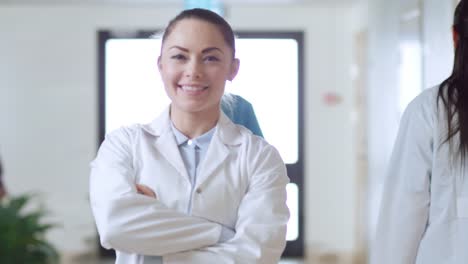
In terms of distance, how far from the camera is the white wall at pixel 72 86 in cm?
824

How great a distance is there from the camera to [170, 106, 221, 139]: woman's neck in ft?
5.90

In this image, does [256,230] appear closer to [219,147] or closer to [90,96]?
[219,147]

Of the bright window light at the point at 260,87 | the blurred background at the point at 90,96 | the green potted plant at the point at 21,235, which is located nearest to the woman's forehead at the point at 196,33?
the green potted plant at the point at 21,235

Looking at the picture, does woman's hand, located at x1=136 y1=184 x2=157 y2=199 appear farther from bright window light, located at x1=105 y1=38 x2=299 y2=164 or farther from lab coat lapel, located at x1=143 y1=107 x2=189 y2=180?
bright window light, located at x1=105 y1=38 x2=299 y2=164

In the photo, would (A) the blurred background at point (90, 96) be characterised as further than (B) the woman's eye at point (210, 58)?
Yes

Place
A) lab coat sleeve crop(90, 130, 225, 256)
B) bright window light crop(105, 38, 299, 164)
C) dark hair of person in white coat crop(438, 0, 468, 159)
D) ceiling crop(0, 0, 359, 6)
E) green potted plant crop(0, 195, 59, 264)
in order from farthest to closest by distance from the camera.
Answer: bright window light crop(105, 38, 299, 164) → ceiling crop(0, 0, 359, 6) → green potted plant crop(0, 195, 59, 264) → dark hair of person in white coat crop(438, 0, 468, 159) → lab coat sleeve crop(90, 130, 225, 256)

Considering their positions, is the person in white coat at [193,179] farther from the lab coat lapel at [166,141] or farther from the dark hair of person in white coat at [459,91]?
the dark hair of person in white coat at [459,91]

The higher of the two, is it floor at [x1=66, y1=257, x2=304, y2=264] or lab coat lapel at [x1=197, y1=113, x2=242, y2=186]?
lab coat lapel at [x1=197, y1=113, x2=242, y2=186]

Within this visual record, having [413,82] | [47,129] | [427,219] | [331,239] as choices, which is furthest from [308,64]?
[427,219]

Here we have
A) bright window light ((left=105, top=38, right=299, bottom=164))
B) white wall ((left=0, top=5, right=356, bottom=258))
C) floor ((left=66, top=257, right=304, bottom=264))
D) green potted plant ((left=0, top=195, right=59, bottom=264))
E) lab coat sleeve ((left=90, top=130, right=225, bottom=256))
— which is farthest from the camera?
white wall ((left=0, top=5, right=356, bottom=258))

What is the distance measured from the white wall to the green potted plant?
2776 millimetres

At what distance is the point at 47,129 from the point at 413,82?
16.5 ft

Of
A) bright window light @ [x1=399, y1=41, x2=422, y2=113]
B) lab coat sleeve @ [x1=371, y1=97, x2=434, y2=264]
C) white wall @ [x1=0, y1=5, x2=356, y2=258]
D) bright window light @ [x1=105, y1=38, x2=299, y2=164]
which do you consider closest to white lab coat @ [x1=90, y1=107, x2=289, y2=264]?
lab coat sleeve @ [x1=371, y1=97, x2=434, y2=264]

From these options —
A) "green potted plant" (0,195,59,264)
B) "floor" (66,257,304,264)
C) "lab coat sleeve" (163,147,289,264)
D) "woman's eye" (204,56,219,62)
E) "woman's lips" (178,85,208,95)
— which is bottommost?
"floor" (66,257,304,264)
